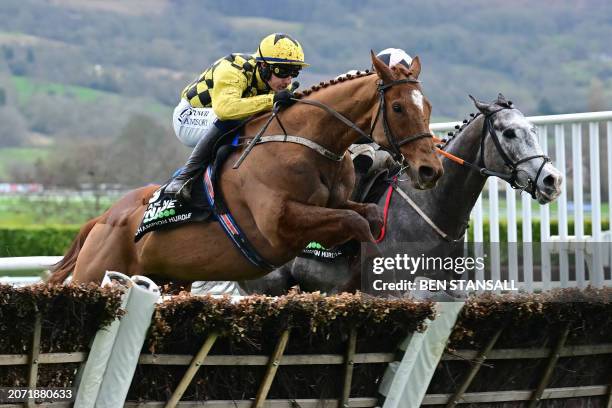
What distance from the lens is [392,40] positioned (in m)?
119

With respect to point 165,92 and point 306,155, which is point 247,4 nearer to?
point 165,92

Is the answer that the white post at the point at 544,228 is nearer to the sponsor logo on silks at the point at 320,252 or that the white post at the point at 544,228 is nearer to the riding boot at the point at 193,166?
the sponsor logo on silks at the point at 320,252

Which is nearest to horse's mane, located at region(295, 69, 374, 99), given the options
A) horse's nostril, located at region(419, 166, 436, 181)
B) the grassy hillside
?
horse's nostril, located at region(419, 166, 436, 181)

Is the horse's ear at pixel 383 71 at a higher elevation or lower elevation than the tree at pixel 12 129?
higher

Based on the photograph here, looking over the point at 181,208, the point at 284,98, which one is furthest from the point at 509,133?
the point at 181,208

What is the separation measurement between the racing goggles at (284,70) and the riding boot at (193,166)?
1.49 ft

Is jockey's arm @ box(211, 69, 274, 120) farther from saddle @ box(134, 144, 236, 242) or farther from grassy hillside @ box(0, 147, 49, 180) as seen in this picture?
grassy hillside @ box(0, 147, 49, 180)

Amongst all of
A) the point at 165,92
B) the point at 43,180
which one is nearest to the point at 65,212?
the point at 43,180

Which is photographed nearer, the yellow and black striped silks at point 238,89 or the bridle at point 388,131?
the bridle at point 388,131

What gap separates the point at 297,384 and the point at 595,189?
358 centimetres

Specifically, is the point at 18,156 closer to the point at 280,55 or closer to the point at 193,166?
the point at 193,166

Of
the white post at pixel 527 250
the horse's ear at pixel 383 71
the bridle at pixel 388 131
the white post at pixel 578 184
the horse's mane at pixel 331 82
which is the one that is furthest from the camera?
the white post at pixel 578 184

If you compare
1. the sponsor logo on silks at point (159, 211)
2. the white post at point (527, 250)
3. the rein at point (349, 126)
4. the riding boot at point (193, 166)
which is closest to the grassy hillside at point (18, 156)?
the white post at point (527, 250)

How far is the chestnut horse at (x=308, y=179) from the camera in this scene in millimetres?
5621
